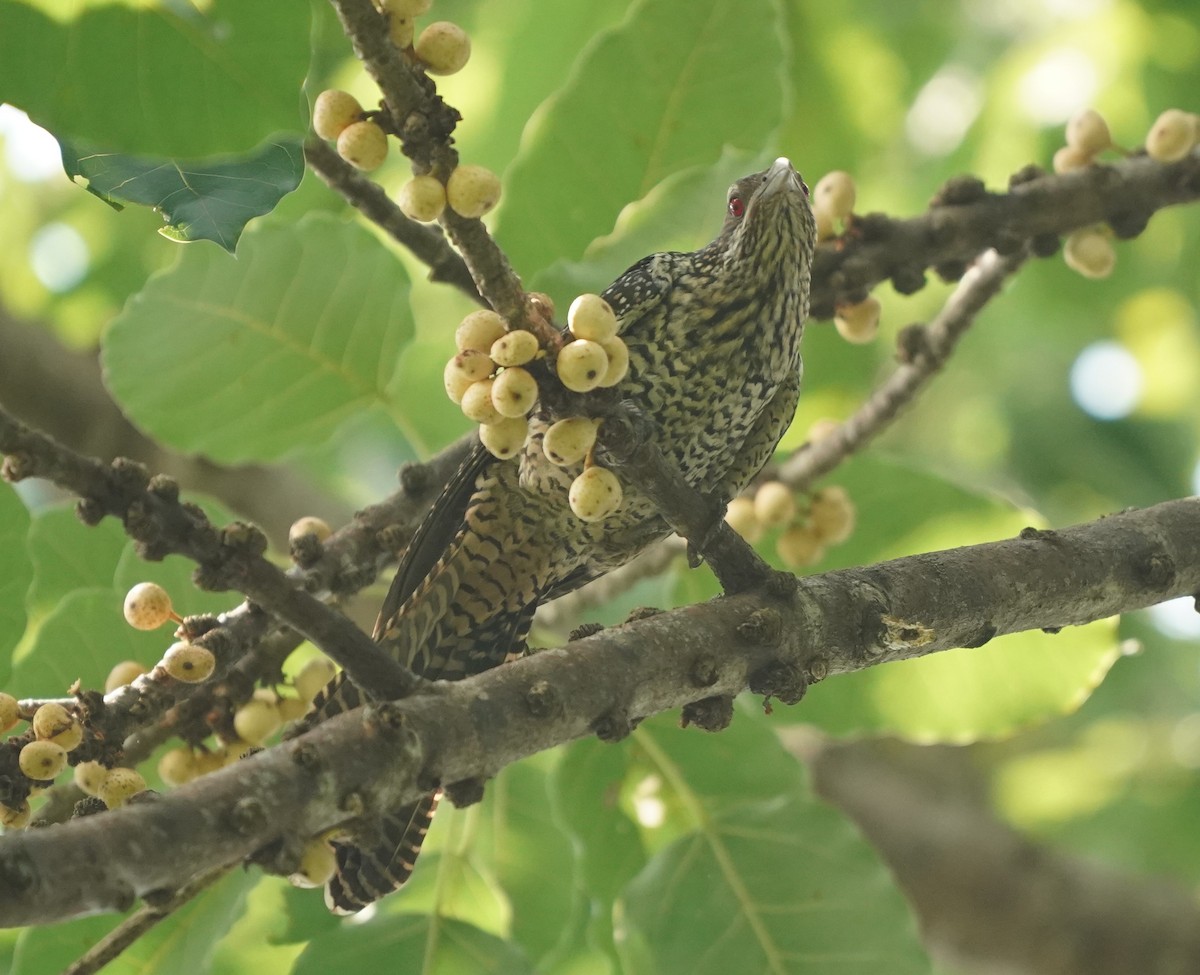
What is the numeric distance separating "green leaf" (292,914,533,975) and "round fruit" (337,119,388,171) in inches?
59.0

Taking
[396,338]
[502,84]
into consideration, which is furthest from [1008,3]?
[396,338]

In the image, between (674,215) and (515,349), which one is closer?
(515,349)

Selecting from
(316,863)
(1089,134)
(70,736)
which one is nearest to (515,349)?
(316,863)

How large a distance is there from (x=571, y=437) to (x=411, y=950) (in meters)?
1.25

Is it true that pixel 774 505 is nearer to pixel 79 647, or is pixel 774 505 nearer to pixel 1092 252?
pixel 1092 252

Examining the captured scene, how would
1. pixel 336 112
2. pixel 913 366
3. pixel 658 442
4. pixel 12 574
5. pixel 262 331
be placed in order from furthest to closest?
pixel 913 366 → pixel 262 331 → pixel 658 442 → pixel 12 574 → pixel 336 112

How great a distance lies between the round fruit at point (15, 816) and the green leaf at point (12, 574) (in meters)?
0.44

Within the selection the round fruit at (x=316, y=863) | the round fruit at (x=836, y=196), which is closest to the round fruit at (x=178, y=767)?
the round fruit at (x=316, y=863)

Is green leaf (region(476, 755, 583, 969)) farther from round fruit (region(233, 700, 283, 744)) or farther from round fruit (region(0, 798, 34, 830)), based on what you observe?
round fruit (region(0, 798, 34, 830))

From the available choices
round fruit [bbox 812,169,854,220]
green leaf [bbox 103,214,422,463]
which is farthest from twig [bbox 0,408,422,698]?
round fruit [bbox 812,169,854,220]

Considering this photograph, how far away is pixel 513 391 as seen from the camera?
1656 mm

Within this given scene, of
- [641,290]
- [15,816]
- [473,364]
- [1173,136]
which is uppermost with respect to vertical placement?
[1173,136]

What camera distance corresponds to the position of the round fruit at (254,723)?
2.27 metres

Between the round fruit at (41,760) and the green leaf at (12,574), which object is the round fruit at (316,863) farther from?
the green leaf at (12,574)
